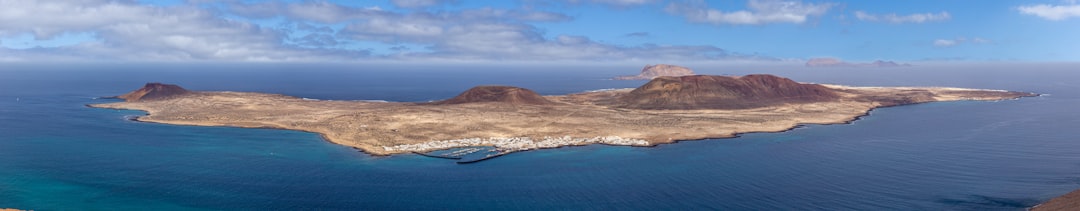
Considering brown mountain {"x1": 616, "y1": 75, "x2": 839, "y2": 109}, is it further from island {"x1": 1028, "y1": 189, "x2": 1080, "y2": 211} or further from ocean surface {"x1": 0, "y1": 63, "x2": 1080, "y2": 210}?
island {"x1": 1028, "y1": 189, "x2": 1080, "y2": 211}

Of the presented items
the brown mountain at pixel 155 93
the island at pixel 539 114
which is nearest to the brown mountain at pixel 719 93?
the island at pixel 539 114

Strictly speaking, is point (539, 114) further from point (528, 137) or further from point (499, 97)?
point (528, 137)

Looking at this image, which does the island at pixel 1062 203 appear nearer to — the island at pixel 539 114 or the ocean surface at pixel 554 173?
the ocean surface at pixel 554 173

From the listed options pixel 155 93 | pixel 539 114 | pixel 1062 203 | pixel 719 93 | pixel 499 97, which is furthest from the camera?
pixel 155 93

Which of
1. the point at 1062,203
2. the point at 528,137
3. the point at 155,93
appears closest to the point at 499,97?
the point at 528,137

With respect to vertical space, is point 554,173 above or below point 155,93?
below

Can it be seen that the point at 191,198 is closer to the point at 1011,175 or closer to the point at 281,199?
the point at 281,199
